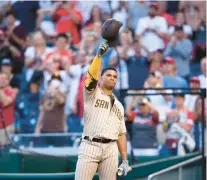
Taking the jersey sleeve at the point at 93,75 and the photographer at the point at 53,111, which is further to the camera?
the photographer at the point at 53,111

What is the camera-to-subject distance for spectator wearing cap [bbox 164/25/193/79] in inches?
517

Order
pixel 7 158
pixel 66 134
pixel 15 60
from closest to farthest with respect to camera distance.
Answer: pixel 7 158
pixel 66 134
pixel 15 60

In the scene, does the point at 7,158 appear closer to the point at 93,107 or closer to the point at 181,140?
the point at 181,140

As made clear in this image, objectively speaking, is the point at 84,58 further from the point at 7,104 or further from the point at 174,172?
the point at 174,172

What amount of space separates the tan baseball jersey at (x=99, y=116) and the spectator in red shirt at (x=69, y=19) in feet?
22.7

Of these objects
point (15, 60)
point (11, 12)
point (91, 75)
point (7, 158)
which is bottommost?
point (7, 158)

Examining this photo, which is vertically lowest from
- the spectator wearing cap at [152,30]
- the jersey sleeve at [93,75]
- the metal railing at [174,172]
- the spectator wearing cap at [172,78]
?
the metal railing at [174,172]

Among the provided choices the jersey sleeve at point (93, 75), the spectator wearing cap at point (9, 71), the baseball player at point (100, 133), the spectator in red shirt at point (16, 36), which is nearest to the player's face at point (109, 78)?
the baseball player at point (100, 133)

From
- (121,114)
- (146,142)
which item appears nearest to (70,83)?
(146,142)

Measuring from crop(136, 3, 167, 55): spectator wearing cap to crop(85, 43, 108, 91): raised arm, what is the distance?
6.74m

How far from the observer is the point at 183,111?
40.8ft

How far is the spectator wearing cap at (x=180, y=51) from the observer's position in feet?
43.1

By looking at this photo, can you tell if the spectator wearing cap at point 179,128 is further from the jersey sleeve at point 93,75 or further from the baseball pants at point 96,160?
the jersey sleeve at point 93,75

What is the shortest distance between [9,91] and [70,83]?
116cm
